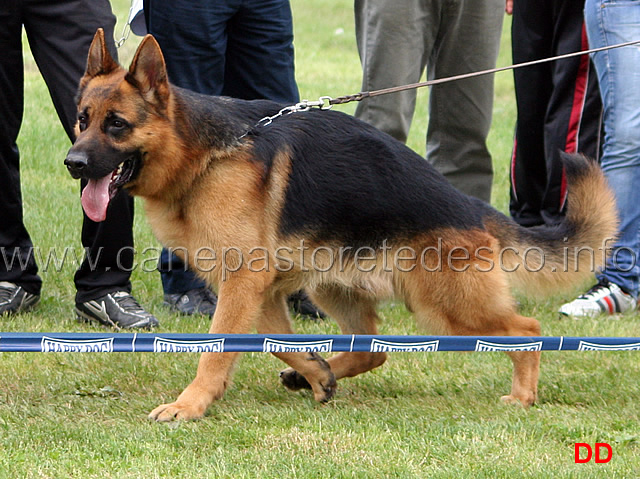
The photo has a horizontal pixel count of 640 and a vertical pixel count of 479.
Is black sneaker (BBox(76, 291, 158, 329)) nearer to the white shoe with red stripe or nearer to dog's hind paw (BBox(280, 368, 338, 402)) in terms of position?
dog's hind paw (BBox(280, 368, 338, 402))

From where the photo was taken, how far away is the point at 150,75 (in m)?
3.51

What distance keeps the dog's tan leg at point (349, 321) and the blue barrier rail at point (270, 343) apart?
57 cm

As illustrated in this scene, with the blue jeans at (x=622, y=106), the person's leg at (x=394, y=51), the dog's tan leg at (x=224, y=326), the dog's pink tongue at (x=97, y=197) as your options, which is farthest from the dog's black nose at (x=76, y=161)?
the blue jeans at (x=622, y=106)

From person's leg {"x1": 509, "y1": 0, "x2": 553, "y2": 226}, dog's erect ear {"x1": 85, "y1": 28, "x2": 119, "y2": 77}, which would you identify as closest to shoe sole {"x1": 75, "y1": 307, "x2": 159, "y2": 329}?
dog's erect ear {"x1": 85, "y1": 28, "x2": 119, "y2": 77}

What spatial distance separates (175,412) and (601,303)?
2868mm

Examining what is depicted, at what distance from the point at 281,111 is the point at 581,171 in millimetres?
1360

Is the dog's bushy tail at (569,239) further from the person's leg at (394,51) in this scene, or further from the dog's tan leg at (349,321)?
the person's leg at (394,51)

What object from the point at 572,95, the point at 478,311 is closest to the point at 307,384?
the point at 478,311

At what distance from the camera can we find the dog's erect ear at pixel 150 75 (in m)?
3.47

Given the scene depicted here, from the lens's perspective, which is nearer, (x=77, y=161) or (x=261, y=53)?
(x=77, y=161)

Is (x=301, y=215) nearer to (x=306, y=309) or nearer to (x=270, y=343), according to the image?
(x=270, y=343)

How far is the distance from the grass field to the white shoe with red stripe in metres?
0.13

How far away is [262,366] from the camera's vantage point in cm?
433

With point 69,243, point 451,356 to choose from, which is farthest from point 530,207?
A: point 69,243
